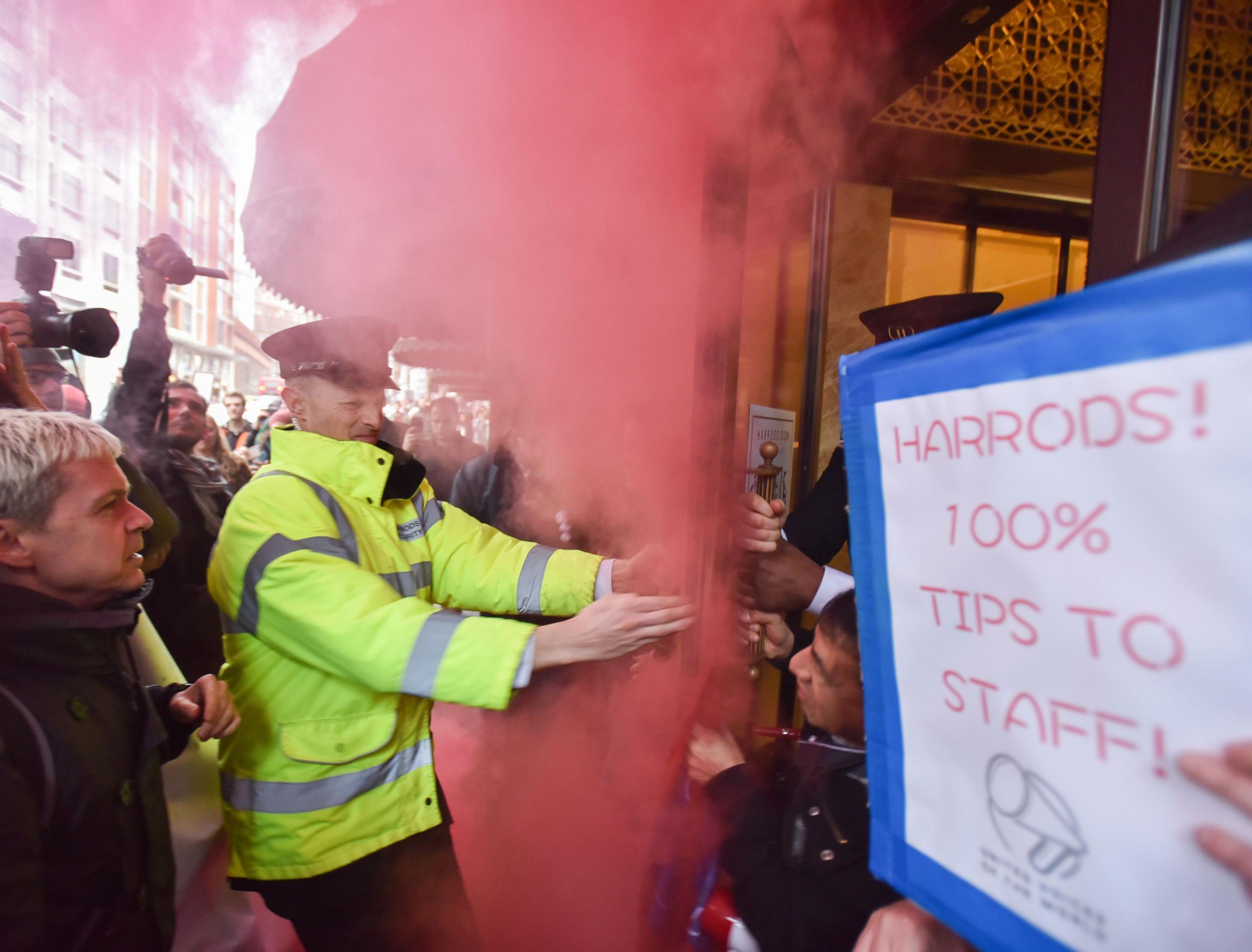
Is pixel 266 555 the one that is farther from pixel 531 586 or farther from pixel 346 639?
pixel 531 586

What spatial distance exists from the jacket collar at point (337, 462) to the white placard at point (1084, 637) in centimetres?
106

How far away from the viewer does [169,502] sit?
78.8 inches

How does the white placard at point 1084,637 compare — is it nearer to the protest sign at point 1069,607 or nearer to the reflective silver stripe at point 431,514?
the protest sign at point 1069,607

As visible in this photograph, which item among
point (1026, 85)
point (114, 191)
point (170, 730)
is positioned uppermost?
point (1026, 85)

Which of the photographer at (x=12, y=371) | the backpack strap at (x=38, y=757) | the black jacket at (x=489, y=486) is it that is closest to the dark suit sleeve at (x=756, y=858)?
the backpack strap at (x=38, y=757)

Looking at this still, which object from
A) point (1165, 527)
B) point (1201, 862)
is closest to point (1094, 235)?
point (1165, 527)

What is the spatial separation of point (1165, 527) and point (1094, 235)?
50 centimetres

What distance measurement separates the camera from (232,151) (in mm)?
1604

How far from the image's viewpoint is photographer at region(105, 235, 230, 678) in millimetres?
1832

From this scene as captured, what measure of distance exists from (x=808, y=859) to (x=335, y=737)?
857 mm

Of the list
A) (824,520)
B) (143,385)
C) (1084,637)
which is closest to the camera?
(1084,637)

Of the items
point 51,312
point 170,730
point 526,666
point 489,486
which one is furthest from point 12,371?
point 489,486

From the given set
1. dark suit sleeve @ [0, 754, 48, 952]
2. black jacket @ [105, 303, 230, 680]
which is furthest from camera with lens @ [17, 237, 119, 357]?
dark suit sleeve @ [0, 754, 48, 952]

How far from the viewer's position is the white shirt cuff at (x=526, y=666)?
1048 mm
